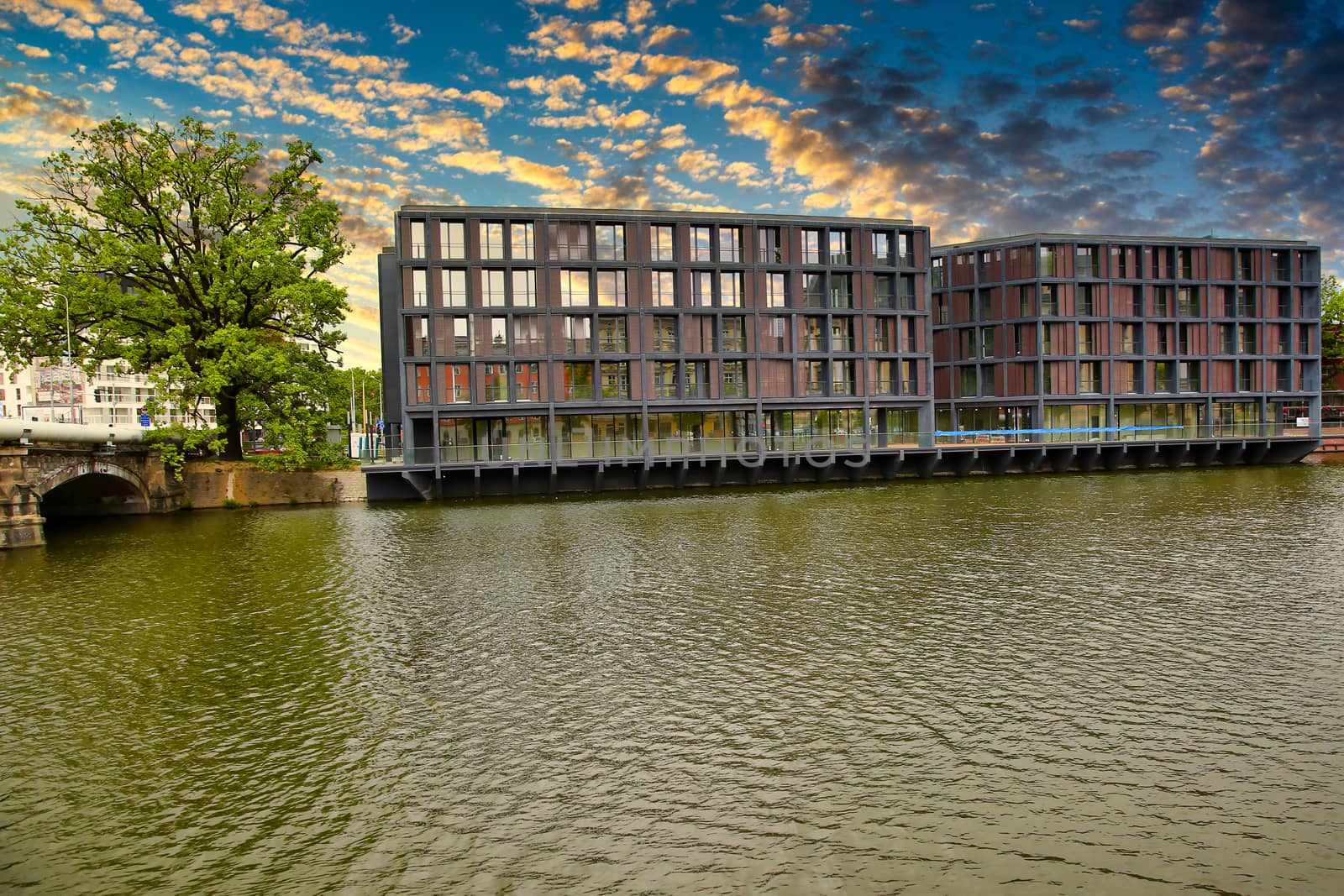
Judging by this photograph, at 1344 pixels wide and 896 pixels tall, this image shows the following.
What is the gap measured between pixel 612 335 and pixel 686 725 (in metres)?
44.4

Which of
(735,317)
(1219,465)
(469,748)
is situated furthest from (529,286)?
(1219,465)

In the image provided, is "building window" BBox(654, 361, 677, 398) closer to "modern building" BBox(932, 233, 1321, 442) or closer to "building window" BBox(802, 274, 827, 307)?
"building window" BBox(802, 274, 827, 307)

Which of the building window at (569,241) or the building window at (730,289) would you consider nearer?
the building window at (569,241)

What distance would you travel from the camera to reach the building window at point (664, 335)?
186ft

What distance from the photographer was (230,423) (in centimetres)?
4728

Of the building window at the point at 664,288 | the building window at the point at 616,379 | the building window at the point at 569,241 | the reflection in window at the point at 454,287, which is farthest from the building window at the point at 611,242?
the reflection in window at the point at 454,287

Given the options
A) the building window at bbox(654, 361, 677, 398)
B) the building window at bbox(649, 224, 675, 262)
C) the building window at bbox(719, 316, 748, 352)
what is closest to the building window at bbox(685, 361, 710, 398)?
the building window at bbox(654, 361, 677, 398)

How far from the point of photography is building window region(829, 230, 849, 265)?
6044cm

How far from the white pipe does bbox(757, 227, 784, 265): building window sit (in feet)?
131

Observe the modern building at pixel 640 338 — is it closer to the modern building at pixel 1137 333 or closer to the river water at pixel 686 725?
the modern building at pixel 1137 333

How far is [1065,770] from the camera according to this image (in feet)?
36.9

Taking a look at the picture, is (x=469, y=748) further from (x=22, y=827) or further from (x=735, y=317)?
(x=735, y=317)

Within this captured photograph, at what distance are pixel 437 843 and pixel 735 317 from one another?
5099 centimetres

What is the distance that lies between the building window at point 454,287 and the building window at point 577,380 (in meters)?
7.96
